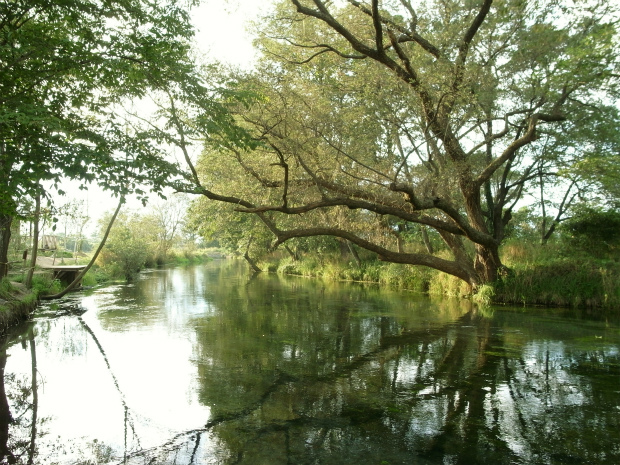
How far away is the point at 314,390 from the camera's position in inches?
262

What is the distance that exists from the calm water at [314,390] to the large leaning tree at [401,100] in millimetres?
3810

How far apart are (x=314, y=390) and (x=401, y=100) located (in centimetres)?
853

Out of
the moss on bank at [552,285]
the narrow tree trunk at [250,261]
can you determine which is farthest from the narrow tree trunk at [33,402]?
the narrow tree trunk at [250,261]

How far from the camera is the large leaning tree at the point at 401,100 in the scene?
11.8 metres

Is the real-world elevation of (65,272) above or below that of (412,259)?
below

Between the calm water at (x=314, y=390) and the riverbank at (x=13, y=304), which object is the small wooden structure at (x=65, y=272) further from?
the calm water at (x=314, y=390)

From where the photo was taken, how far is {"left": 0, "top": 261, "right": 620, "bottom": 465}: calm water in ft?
15.7

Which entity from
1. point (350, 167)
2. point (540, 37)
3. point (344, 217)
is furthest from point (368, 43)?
point (344, 217)

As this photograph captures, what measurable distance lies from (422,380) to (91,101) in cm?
733

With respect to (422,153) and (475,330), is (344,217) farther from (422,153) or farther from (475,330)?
(475,330)

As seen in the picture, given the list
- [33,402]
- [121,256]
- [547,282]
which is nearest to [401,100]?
[547,282]

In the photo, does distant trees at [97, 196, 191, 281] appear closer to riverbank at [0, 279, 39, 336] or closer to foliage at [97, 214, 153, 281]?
foliage at [97, 214, 153, 281]

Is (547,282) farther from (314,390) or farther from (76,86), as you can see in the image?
(76,86)

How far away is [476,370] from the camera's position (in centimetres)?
771
